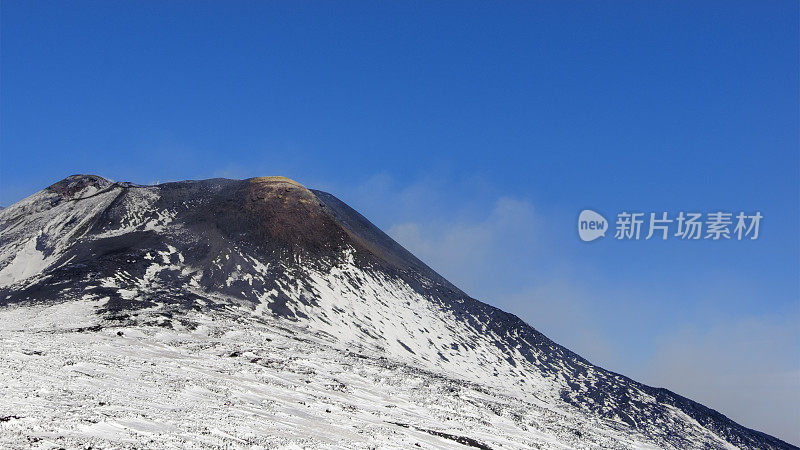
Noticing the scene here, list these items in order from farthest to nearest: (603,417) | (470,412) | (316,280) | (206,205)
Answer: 1. (206,205)
2. (316,280)
3. (603,417)
4. (470,412)

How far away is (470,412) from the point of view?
43.2 m

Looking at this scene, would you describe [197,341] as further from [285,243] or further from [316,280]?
[285,243]

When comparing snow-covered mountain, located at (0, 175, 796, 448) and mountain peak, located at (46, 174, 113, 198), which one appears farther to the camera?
mountain peak, located at (46, 174, 113, 198)

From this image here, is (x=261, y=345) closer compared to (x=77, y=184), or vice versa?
(x=261, y=345)

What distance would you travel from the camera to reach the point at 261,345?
51031 millimetres

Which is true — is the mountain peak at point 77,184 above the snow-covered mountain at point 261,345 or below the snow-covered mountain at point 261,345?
above

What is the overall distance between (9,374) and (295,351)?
916 inches

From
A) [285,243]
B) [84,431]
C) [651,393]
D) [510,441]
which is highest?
[285,243]

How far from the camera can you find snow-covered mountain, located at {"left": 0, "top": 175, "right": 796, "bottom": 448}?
30.0 m

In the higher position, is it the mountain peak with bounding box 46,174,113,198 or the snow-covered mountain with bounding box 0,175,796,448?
the mountain peak with bounding box 46,174,113,198

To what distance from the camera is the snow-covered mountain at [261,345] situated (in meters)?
30.0

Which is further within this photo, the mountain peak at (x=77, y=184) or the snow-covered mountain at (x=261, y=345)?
the mountain peak at (x=77, y=184)

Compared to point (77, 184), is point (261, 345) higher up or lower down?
lower down

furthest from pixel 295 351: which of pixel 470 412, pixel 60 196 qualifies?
pixel 60 196
